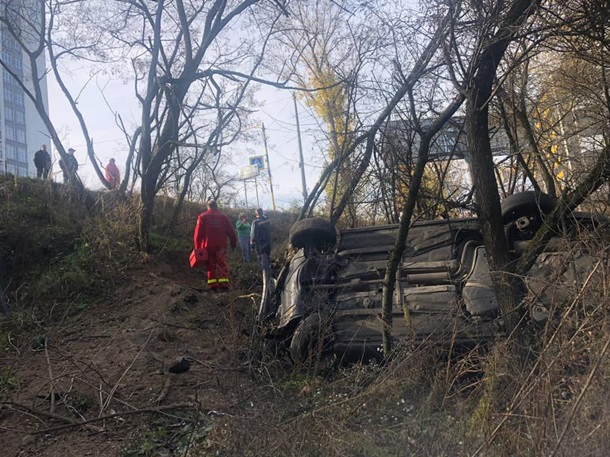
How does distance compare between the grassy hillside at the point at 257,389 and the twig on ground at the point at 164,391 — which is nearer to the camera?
the grassy hillside at the point at 257,389

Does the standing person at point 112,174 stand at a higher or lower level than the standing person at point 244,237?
higher

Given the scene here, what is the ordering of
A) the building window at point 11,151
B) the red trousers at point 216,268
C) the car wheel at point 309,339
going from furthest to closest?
1. the building window at point 11,151
2. the red trousers at point 216,268
3. the car wheel at point 309,339

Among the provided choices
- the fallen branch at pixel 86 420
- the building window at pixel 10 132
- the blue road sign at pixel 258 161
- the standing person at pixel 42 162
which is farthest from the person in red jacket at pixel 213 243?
the building window at pixel 10 132

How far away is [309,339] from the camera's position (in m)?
6.05

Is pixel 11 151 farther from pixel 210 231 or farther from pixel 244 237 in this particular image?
pixel 210 231

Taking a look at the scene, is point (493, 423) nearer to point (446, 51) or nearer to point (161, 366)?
point (446, 51)

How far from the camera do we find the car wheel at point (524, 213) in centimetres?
655

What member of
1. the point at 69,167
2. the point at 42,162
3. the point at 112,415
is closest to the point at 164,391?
the point at 112,415

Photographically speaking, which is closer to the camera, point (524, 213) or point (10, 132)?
point (524, 213)

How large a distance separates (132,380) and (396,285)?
3.14 meters

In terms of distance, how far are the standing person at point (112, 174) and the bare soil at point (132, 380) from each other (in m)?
5.18

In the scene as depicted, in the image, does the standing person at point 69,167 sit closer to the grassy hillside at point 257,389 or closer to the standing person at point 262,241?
the grassy hillside at point 257,389

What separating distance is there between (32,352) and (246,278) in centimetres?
405

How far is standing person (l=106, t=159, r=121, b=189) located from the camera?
13.9 m
